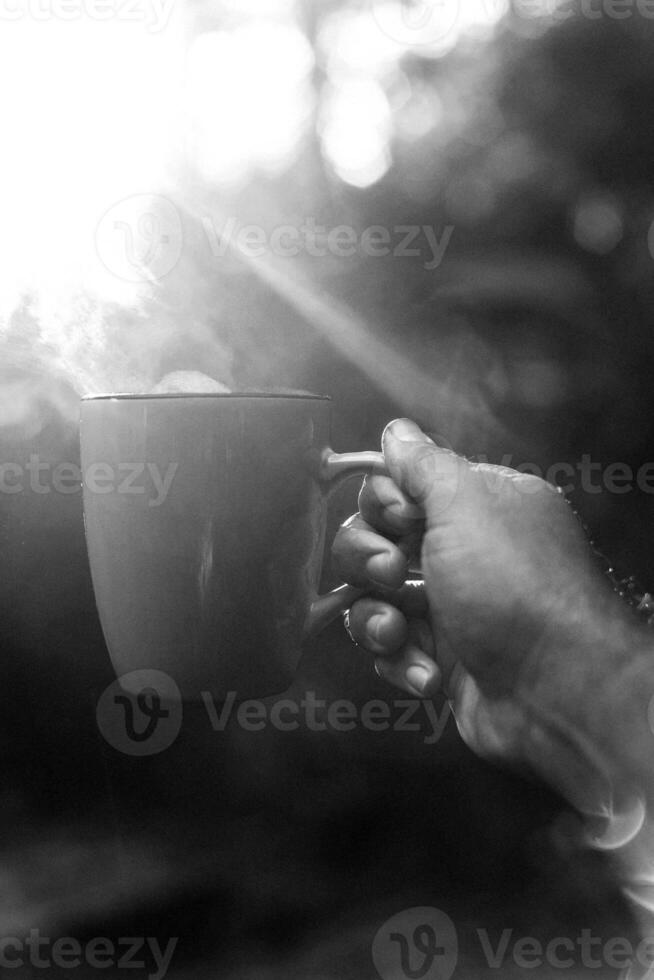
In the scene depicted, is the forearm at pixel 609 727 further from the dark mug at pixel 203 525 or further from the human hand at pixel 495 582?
the dark mug at pixel 203 525

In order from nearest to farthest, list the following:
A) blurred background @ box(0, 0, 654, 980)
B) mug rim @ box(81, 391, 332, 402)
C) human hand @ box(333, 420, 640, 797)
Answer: mug rim @ box(81, 391, 332, 402) < human hand @ box(333, 420, 640, 797) < blurred background @ box(0, 0, 654, 980)

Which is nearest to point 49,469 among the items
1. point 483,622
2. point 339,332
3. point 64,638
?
point 64,638

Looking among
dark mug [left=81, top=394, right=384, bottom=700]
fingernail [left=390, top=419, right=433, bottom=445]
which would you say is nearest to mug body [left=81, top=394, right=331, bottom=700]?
dark mug [left=81, top=394, right=384, bottom=700]

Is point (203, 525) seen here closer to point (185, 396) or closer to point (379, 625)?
point (185, 396)

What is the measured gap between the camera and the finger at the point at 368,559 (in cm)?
69

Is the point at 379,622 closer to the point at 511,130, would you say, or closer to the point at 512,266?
the point at 512,266

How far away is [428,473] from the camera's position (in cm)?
69

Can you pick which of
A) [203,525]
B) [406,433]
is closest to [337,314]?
[406,433]

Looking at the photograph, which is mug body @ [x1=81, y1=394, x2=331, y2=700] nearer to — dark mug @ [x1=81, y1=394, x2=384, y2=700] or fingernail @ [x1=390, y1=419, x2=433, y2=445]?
dark mug @ [x1=81, y1=394, x2=384, y2=700]

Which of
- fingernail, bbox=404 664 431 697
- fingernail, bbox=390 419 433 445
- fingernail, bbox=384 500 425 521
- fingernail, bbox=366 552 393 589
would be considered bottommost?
fingernail, bbox=404 664 431 697

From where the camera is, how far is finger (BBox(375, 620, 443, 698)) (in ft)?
2.35

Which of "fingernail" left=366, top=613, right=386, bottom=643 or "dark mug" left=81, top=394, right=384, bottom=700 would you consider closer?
"dark mug" left=81, top=394, right=384, bottom=700

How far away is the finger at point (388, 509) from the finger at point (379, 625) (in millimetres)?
65

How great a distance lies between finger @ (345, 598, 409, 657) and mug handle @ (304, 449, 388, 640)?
4 centimetres
